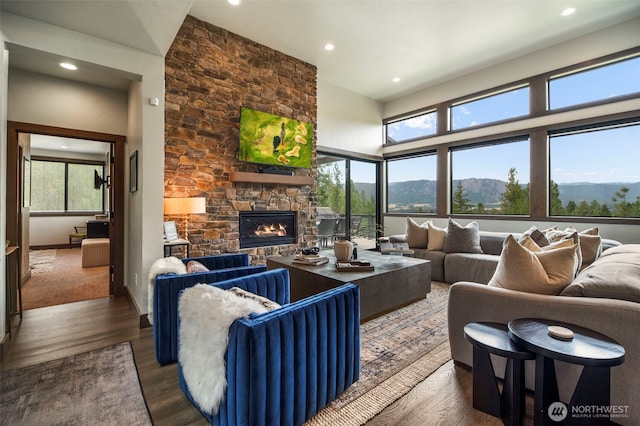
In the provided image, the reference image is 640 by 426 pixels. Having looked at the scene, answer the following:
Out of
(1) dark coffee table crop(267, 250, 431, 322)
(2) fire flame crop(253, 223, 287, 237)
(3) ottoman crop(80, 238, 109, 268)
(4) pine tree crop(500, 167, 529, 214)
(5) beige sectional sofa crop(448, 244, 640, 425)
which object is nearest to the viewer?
(5) beige sectional sofa crop(448, 244, 640, 425)

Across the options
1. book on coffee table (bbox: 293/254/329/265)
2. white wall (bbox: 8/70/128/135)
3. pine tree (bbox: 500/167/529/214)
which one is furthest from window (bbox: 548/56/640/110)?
white wall (bbox: 8/70/128/135)

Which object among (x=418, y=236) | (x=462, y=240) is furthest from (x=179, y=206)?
(x=462, y=240)

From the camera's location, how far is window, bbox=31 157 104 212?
7879mm

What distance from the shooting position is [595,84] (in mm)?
4430

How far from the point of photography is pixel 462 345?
206 cm

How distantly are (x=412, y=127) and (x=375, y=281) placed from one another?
5030 millimetres

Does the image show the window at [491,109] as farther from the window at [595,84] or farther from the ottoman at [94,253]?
the ottoman at [94,253]

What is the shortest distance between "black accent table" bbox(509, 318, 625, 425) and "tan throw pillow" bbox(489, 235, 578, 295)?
327 mm

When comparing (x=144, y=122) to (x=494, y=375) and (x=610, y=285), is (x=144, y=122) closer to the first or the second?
(x=494, y=375)

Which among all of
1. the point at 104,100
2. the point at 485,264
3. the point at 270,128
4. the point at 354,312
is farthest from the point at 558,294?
the point at 104,100

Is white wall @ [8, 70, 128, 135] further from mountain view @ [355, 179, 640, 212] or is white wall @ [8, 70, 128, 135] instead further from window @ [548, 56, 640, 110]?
window @ [548, 56, 640, 110]

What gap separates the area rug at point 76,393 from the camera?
1.63 meters

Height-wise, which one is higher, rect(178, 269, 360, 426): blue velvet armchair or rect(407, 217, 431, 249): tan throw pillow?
rect(407, 217, 431, 249): tan throw pillow

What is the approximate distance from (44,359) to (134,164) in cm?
204
